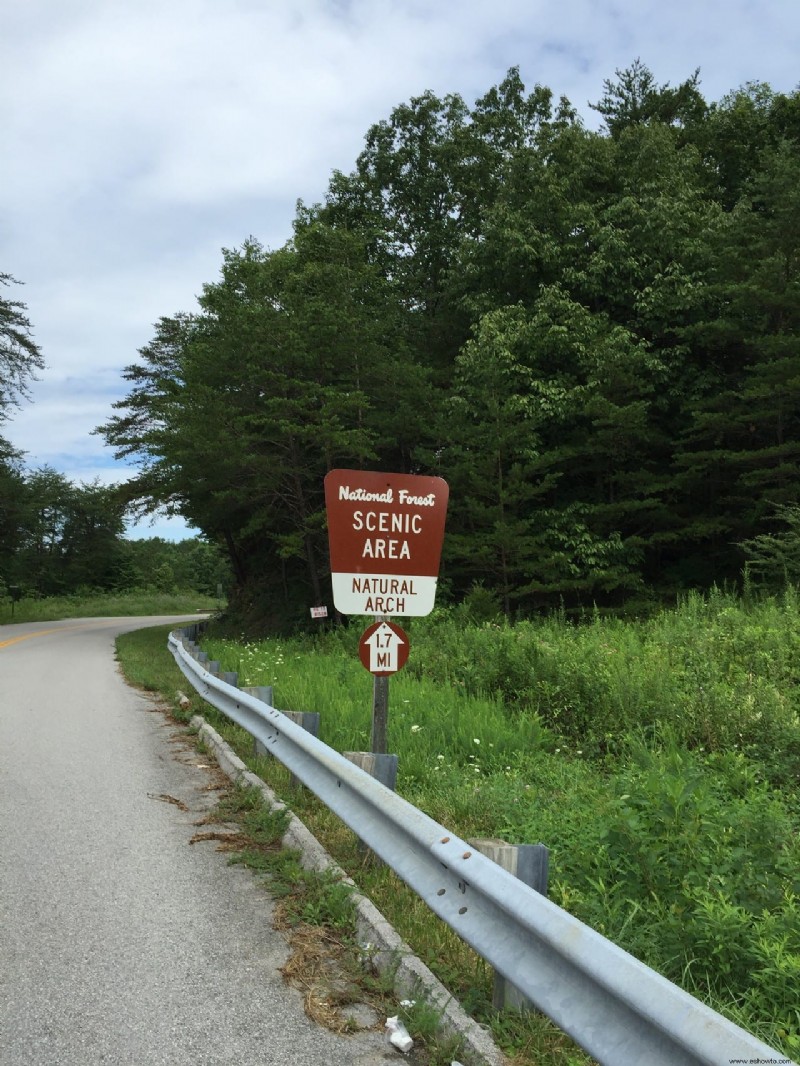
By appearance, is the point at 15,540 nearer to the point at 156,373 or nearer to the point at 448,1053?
the point at 156,373

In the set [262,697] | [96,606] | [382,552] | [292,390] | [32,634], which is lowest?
[96,606]

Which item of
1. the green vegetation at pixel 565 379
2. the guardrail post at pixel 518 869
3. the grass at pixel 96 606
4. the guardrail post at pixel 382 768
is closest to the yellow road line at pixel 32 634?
the grass at pixel 96 606

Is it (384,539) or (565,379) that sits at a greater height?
(565,379)

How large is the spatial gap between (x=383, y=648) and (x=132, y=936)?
86.6 inches

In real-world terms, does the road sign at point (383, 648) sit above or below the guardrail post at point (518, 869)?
above

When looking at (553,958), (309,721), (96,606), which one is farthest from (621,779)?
(96,606)

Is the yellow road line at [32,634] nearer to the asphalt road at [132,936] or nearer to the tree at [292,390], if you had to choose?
the tree at [292,390]

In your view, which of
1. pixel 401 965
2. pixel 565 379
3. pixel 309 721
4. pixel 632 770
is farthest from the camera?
pixel 565 379

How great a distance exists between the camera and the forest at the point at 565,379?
2134 cm

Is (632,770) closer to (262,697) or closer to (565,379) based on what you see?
(262,697)

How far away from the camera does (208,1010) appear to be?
3.18m

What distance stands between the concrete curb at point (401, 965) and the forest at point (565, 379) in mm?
15638

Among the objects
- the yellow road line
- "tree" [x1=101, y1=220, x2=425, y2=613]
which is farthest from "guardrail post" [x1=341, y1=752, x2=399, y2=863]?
the yellow road line

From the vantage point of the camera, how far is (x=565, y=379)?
22703mm
